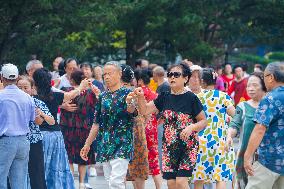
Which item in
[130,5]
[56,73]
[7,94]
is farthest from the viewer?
[130,5]

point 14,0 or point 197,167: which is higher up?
point 14,0

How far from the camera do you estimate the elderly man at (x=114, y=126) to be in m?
10.1

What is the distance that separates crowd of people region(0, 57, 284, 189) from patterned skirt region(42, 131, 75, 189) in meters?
0.01

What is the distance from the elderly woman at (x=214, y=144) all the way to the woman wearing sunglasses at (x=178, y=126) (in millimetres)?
1087

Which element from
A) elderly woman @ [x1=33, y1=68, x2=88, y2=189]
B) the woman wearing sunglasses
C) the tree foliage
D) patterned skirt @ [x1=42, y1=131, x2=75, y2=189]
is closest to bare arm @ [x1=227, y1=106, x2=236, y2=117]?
the woman wearing sunglasses

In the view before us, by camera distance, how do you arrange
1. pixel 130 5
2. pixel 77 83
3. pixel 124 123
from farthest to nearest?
pixel 130 5 < pixel 77 83 < pixel 124 123

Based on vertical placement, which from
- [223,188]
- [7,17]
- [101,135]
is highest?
[7,17]

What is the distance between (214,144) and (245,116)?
146 centimetres

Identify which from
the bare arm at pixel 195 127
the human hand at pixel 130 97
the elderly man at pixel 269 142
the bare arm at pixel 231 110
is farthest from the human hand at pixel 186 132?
the bare arm at pixel 231 110

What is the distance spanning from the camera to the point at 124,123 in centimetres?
1021

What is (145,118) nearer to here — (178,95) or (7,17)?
(178,95)

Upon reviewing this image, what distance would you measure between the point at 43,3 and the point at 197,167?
984 cm

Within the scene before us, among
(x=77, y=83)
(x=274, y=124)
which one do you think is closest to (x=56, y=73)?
(x=77, y=83)

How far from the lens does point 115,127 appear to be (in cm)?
1019
